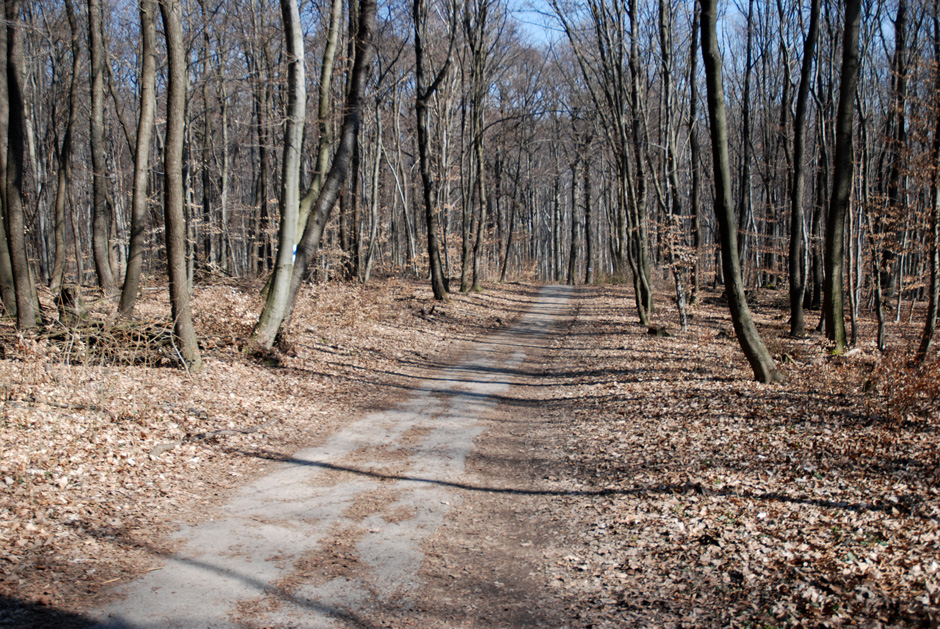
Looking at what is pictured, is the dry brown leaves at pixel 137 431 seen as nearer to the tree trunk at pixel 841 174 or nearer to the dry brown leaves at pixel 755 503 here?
the dry brown leaves at pixel 755 503

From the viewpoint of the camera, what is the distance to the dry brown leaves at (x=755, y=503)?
12.8 feet

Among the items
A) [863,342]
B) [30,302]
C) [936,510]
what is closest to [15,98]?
[30,302]

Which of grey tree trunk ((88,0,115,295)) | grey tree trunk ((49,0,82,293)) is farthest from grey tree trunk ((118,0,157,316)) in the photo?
grey tree trunk ((49,0,82,293))

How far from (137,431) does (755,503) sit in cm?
667

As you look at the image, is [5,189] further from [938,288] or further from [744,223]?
[744,223]

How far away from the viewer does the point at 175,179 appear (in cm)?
930

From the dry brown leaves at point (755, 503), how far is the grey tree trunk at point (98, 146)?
11.9 metres

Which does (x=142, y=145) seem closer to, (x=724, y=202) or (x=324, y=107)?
(x=324, y=107)

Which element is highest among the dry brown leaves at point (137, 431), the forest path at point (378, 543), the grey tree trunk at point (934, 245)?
the grey tree trunk at point (934, 245)

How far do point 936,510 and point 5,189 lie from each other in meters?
13.9

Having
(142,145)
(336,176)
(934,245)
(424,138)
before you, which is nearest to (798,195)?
(934,245)

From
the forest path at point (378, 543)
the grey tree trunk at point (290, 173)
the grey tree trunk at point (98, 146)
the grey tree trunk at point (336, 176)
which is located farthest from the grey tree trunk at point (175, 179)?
the grey tree trunk at point (98, 146)

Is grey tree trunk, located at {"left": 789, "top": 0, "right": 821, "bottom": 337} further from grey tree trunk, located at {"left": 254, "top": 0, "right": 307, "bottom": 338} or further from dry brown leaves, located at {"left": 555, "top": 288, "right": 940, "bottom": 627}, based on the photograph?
grey tree trunk, located at {"left": 254, "top": 0, "right": 307, "bottom": 338}

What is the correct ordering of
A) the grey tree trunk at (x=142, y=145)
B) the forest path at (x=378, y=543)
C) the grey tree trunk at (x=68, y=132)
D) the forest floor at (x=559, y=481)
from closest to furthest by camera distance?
the forest path at (x=378, y=543) → the forest floor at (x=559, y=481) → the grey tree trunk at (x=142, y=145) → the grey tree trunk at (x=68, y=132)
